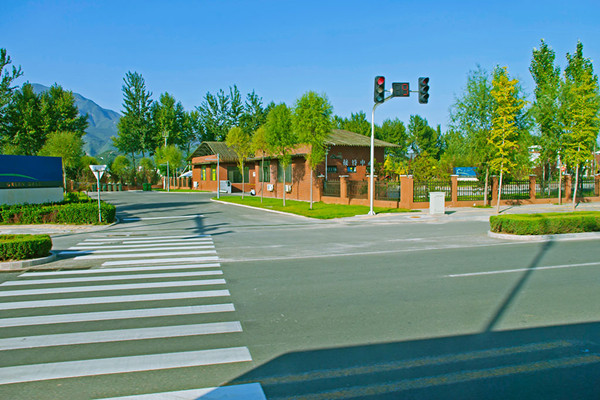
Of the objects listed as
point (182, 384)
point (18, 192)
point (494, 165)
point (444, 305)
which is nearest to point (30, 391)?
point (182, 384)

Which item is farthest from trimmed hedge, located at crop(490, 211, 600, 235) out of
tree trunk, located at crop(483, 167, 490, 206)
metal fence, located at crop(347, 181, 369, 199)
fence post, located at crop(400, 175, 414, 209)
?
metal fence, located at crop(347, 181, 369, 199)

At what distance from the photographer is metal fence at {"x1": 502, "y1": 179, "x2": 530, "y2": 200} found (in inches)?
1125

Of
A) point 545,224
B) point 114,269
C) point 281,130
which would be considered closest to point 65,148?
point 281,130

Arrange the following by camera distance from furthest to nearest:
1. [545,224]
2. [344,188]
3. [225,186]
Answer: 1. [225,186]
2. [344,188]
3. [545,224]

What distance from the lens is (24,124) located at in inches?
2360

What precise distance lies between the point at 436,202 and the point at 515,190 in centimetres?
917

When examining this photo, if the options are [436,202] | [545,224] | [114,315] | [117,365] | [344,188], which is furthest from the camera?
[344,188]

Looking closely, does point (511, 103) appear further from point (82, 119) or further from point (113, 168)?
point (113, 168)

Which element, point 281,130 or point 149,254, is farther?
point 281,130

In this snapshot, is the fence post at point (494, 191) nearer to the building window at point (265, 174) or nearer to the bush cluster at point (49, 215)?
the building window at point (265, 174)

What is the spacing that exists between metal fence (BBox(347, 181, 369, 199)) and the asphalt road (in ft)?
53.2

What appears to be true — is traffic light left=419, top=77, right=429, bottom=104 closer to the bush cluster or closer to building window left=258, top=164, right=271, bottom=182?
the bush cluster

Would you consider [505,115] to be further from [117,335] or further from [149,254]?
[117,335]

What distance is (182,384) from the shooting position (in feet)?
14.3
